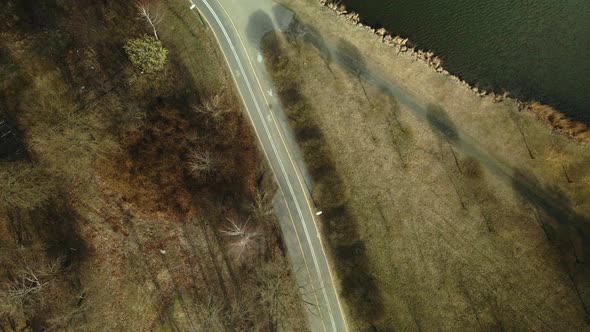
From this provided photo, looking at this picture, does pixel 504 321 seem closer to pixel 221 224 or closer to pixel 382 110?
pixel 382 110

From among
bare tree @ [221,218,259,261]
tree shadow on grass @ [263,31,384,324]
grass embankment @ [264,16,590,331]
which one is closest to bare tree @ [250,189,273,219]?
bare tree @ [221,218,259,261]

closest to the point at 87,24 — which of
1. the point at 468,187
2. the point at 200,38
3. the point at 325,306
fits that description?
the point at 200,38

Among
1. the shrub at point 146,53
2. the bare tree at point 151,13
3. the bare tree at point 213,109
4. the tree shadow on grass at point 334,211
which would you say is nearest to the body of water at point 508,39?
the tree shadow on grass at point 334,211

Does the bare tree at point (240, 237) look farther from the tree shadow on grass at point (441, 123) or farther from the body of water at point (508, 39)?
the body of water at point (508, 39)

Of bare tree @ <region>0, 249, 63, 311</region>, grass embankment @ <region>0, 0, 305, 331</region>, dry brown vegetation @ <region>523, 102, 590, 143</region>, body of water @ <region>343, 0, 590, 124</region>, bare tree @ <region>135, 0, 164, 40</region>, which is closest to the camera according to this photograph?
bare tree @ <region>0, 249, 63, 311</region>

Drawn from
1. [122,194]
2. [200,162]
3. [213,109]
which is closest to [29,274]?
[122,194]

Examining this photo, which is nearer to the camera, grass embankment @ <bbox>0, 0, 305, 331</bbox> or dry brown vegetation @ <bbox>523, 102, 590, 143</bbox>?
grass embankment @ <bbox>0, 0, 305, 331</bbox>

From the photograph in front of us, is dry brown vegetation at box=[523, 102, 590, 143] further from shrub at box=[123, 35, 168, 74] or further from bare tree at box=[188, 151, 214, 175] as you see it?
shrub at box=[123, 35, 168, 74]
